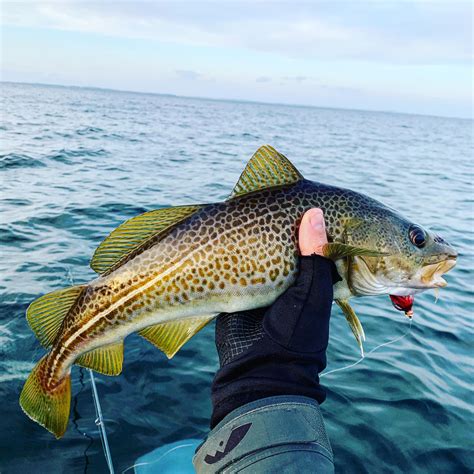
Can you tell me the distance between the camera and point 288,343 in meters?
2.85

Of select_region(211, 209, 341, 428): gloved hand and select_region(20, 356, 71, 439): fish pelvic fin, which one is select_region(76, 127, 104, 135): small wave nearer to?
select_region(20, 356, 71, 439): fish pelvic fin

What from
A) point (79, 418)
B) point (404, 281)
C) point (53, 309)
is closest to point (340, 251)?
point (404, 281)

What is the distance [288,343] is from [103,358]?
1.50 metres

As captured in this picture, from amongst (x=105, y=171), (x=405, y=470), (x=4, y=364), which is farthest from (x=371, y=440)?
(x=105, y=171)

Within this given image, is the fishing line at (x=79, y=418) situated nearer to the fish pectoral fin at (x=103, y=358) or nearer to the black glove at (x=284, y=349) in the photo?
the fish pectoral fin at (x=103, y=358)

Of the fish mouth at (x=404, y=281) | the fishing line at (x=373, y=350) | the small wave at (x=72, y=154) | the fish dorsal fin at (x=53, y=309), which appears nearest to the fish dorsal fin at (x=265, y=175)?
the fish mouth at (x=404, y=281)

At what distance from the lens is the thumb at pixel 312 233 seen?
3.29 meters

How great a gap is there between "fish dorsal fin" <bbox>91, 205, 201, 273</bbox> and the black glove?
92cm

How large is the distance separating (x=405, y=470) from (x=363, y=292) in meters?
3.02

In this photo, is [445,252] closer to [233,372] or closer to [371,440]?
[233,372]

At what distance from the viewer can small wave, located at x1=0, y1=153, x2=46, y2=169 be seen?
2030 centimetres

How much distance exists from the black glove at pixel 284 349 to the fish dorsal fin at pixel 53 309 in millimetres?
1184

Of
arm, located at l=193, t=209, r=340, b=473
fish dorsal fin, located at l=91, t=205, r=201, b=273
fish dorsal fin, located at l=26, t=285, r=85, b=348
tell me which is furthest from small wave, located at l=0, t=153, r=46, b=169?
arm, located at l=193, t=209, r=340, b=473

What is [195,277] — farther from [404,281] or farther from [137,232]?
[404,281]
